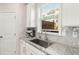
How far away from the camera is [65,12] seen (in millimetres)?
2080

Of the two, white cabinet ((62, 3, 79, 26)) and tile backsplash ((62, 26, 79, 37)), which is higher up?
white cabinet ((62, 3, 79, 26))

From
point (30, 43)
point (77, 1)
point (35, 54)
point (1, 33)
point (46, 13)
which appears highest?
point (77, 1)

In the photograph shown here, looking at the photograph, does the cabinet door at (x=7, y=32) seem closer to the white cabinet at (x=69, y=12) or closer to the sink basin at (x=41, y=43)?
the sink basin at (x=41, y=43)

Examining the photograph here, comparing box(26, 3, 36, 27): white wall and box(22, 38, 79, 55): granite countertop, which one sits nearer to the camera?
box(22, 38, 79, 55): granite countertop

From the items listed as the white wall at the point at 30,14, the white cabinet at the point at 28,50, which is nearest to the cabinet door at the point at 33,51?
the white cabinet at the point at 28,50

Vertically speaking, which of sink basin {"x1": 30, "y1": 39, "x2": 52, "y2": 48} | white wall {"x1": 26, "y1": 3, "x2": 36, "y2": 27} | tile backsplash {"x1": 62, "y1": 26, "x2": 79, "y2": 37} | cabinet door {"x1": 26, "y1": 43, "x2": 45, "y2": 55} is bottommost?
cabinet door {"x1": 26, "y1": 43, "x2": 45, "y2": 55}

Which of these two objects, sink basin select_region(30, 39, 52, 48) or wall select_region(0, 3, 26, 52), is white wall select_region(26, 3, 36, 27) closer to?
wall select_region(0, 3, 26, 52)

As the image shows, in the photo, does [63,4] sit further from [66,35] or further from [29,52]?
[29,52]

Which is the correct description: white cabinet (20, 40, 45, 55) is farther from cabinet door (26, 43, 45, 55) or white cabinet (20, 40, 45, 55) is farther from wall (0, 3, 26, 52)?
wall (0, 3, 26, 52)

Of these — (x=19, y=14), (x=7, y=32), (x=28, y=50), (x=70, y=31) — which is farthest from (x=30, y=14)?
(x=70, y=31)

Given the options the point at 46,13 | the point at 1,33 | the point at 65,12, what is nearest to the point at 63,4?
the point at 65,12

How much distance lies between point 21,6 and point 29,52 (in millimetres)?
705

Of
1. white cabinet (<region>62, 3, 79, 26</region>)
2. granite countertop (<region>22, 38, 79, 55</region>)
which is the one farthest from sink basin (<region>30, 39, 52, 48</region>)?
white cabinet (<region>62, 3, 79, 26</region>)

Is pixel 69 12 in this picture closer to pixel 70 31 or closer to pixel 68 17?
pixel 68 17
